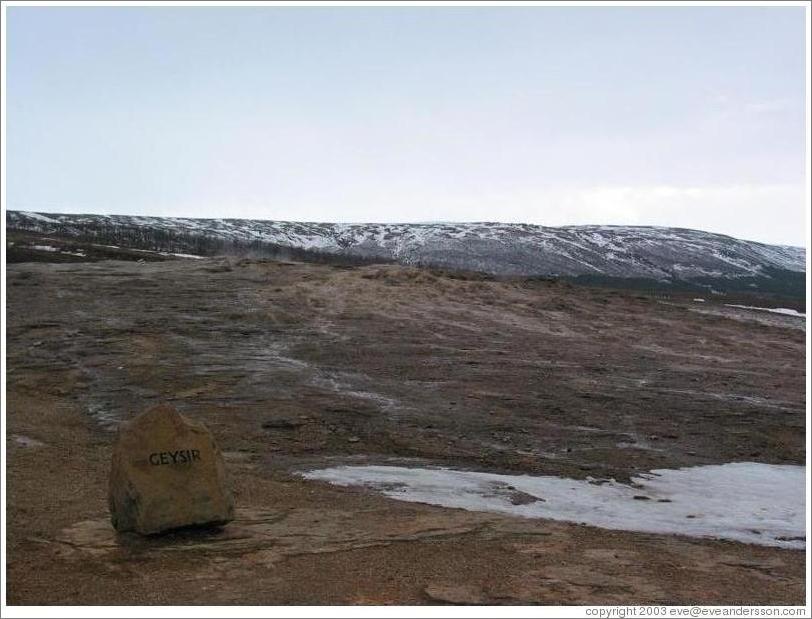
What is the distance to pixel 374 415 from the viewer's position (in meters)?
17.1

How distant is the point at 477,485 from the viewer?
1259cm

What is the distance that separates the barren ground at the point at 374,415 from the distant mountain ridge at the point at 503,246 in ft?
196

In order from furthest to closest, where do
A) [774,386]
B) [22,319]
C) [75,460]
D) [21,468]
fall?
[22,319], [774,386], [75,460], [21,468]

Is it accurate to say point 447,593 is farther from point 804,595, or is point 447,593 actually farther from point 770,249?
point 770,249

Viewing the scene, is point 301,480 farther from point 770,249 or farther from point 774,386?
point 770,249

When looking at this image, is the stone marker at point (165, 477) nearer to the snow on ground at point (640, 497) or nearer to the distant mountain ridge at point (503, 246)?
the snow on ground at point (640, 497)

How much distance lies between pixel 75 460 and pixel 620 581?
841cm

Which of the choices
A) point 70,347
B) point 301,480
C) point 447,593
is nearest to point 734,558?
point 447,593

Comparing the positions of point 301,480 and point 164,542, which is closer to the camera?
point 164,542

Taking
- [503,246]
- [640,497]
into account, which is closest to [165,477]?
[640,497]

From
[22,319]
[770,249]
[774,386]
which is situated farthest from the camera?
[770,249]

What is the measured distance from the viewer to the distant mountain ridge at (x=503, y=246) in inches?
4055

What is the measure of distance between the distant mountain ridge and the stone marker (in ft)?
260

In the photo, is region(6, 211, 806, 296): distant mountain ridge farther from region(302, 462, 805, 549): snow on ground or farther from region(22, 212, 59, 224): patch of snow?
region(302, 462, 805, 549): snow on ground
